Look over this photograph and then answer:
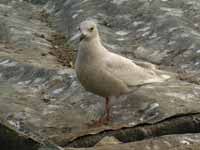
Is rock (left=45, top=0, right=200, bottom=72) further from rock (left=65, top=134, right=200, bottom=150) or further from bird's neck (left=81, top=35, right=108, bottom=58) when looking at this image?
rock (left=65, top=134, right=200, bottom=150)

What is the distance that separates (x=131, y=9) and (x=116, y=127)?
13.3 feet

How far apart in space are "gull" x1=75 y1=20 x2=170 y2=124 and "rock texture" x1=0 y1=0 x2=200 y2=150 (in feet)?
0.44

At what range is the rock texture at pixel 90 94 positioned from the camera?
21.9ft

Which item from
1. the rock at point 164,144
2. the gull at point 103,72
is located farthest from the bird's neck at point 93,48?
the rock at point 164,144

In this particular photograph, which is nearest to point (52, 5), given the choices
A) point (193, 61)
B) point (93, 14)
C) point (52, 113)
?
point (93, 14)

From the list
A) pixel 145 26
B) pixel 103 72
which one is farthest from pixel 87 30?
pixel 145 26

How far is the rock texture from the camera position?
6.66 metres

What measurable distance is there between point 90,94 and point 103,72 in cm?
65

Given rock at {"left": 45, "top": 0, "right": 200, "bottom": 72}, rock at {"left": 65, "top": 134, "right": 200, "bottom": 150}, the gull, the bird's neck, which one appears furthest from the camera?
rock at {"left": 45, "top": 0, "right": 200, "bottom": 72}

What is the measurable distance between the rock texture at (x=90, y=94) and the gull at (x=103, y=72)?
135 mm

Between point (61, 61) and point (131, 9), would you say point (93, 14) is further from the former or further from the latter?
point (61, 61)

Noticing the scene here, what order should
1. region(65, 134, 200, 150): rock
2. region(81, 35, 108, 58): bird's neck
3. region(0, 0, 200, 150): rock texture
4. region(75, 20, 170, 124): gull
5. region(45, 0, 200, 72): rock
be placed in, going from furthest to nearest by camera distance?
1. region(45, 0, 200, 72): rock
2. region(81, 35, 108, 58): bird's neck
3. region(75, 20, 170, 124): gull
4. region(0, 0, 200, 150): rock texture
5. region(65, 134, 200, 150): rock

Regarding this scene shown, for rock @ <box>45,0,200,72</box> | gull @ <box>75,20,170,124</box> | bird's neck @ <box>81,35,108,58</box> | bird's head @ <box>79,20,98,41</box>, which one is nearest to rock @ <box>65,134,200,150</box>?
gull @ <box>75,20,170,124</box>

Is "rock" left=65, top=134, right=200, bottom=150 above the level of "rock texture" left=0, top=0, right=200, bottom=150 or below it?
above
